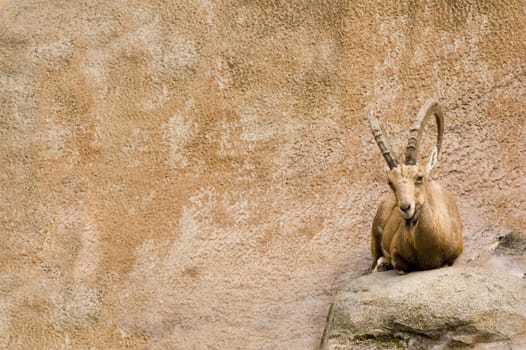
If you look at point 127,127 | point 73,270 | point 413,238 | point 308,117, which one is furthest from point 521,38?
point 73,270

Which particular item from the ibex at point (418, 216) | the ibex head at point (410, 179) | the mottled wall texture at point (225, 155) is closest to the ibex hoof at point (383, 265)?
the ibex at point (418, 216)

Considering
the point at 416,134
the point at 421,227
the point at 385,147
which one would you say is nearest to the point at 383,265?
the point at 421,227

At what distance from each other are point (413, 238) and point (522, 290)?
0.76 meters

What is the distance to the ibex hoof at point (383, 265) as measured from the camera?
24.8ft

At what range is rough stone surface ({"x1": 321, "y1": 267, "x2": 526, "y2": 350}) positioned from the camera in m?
6.72

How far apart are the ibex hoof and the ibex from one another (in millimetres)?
106

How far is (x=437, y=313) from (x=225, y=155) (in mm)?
3312

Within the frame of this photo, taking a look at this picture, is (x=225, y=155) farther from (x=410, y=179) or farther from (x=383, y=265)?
(x=410, y=179)

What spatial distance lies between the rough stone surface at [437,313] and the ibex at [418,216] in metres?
0.12

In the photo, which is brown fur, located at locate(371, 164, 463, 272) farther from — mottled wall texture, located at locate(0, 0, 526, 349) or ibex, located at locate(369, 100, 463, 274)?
mottled wall texture, located at locate(0, 0, 526, 349)

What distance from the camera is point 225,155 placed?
9617mm

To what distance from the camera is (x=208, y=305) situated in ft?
28.7

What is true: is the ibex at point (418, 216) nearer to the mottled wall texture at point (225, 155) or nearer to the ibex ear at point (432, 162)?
the ibex ear at point (432, 162)

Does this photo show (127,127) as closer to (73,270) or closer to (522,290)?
(73,270)
